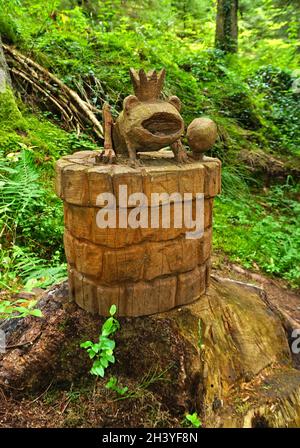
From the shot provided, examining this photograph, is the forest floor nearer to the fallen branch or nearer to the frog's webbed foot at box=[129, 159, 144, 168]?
the frog's webbed foot at box=[129, 159, 144, 168]

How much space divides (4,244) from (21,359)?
1331 millimetres

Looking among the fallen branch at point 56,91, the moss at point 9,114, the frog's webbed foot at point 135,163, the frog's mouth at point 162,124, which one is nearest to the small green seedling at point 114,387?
the frog's webbed foot at point 135,163

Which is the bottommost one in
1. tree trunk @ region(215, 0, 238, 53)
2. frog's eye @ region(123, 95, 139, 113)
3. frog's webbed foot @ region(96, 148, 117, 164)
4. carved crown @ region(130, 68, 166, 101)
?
frog's webbed foot @ region(96, 148, 117, 164)

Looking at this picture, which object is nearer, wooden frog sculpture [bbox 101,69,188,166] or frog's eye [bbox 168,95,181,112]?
wooden frog sculpture [bbox 101,69,188,166]

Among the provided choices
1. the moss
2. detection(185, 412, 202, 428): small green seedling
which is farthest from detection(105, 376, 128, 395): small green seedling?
the moss

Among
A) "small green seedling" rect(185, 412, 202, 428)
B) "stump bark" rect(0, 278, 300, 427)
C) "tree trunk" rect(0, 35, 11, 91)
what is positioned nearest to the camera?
"small green seedling" rect(185, 412, 202, 428)

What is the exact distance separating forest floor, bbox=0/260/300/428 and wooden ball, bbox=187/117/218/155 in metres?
1.08

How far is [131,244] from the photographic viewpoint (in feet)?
5.18

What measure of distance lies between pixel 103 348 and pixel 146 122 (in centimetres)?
97

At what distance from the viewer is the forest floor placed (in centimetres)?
145

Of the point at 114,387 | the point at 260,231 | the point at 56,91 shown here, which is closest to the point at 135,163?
the point at 114,387

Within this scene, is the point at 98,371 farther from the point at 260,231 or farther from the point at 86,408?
the point at 260,231
